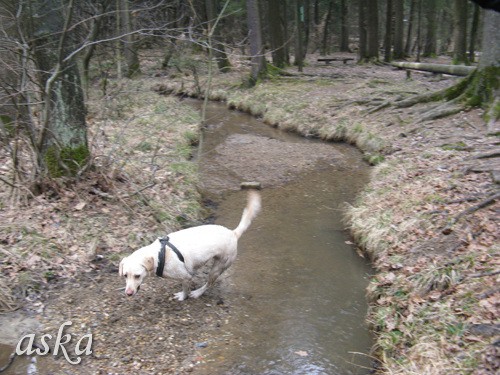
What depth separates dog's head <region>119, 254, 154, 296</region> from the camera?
16.2ft

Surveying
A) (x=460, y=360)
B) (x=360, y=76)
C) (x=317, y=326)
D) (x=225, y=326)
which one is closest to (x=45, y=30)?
(x=225, y=326)

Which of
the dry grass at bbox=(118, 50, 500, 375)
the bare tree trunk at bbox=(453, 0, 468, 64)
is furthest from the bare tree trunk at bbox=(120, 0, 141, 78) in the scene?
the bare tree trunk at bbox=(453, 0, 468, 64)

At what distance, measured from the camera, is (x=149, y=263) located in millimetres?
5105

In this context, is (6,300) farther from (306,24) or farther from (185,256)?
(306,24)

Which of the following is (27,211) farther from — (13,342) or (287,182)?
(287,182)

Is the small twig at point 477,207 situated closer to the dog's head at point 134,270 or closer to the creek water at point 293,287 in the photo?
the creek water at point 293,287

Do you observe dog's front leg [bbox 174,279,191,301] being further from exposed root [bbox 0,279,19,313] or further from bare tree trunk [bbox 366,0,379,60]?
bare tree trunk [bbox 366,0,379,60]

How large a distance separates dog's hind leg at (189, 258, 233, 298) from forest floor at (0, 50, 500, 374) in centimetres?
12

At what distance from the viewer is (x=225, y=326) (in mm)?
5363

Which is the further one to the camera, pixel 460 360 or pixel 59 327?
pixel 59 327

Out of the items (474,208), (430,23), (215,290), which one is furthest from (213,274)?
(430,23)

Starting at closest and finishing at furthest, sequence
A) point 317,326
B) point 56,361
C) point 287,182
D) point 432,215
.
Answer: point 56,361 → point 317,326 → point 432,215 → point 287,182

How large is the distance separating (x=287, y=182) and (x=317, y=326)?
571 centimetres

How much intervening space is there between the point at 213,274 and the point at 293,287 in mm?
1194
